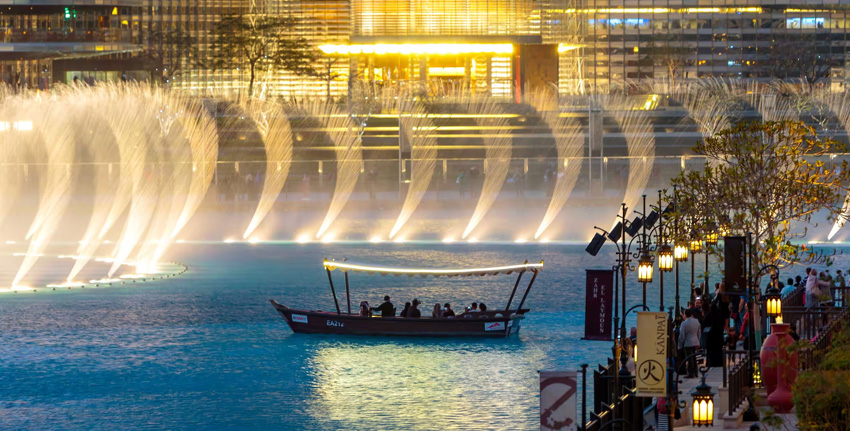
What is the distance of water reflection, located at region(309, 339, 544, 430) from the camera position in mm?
22656

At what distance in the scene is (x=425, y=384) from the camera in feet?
83.9

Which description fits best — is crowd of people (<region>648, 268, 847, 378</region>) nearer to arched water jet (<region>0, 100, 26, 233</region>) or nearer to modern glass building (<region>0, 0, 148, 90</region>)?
arched water jet (<region>0, 100, 26, 233</region>)

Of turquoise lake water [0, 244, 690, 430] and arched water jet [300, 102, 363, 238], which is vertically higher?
arched water jet [300, 102, 363, 238]

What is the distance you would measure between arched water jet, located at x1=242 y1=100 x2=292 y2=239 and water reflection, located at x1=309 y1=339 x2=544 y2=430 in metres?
32.3

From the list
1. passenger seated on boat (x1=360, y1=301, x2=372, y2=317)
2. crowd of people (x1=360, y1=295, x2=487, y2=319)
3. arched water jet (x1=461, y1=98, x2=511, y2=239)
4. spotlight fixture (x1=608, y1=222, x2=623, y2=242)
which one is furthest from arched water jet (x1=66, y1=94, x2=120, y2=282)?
spotlight fixture (x1=608, y1=222, x2=623, y2=242)

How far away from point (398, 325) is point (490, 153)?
148ft

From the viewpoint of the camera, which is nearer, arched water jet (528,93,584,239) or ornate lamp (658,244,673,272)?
ornate lamp (658,244,673,272)

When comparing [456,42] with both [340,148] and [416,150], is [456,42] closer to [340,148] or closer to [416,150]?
[340,148]

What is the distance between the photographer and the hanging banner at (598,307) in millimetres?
24469

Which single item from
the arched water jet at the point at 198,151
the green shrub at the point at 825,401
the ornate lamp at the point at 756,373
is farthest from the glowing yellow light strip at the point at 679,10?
the green shrub at the point at 825,401

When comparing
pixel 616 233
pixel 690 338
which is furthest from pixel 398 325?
pixel 690 338

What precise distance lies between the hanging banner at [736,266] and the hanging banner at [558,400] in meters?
5.78

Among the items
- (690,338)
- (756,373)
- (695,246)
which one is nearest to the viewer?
(756,373)

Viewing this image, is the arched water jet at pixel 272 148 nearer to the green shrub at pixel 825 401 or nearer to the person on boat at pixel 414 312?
→ the person on boat at pixel 414 312
